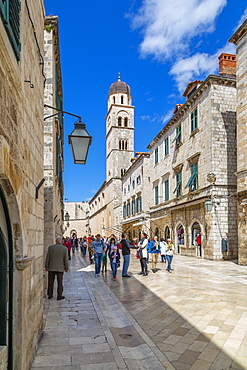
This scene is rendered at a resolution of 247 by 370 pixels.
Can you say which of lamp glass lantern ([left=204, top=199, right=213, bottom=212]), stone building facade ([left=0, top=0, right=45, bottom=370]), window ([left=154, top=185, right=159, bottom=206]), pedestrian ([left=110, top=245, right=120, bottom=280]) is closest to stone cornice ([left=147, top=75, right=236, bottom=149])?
window ([left=154, top=185, right=159, bottom=206])

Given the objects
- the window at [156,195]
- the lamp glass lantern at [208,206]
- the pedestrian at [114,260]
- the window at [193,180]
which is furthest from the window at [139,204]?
the pedestrian at [114,260]

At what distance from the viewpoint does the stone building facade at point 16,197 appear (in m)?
2.87

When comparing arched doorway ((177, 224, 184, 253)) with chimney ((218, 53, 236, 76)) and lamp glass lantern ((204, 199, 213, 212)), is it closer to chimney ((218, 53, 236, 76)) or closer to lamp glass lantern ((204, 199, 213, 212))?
lamp glass lantern ((204, 199, 213, 212))

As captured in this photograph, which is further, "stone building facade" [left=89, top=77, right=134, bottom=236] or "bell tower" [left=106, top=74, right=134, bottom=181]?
"bell tower" [left=106, top=74, right=134, bottom=181]

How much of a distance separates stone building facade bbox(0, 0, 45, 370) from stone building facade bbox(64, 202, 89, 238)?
76.6 m

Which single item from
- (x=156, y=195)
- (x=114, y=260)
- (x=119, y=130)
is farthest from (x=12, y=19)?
(x=119, y=130)

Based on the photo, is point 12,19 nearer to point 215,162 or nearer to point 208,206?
point 208,206

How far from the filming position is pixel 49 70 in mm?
10125

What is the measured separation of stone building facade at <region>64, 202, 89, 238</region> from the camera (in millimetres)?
83131

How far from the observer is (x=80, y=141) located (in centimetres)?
600

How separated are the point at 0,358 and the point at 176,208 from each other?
21285 mm

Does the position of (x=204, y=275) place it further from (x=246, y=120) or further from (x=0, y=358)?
(x=0, y=358)

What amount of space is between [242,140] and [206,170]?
3.99 m

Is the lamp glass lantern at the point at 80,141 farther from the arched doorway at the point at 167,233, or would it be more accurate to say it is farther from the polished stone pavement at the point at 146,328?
the arched doorway at the point at 167,233
